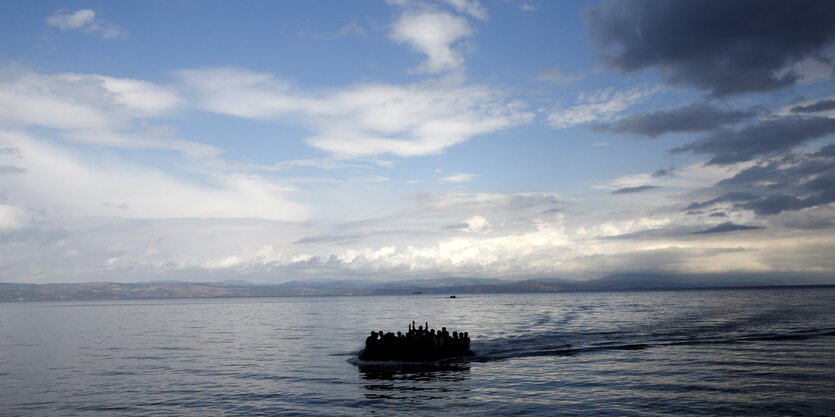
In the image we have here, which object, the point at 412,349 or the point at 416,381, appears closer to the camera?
the point at 416,381

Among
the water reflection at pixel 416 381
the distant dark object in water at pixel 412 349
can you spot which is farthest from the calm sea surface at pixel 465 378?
the distant dark object in water at pixel 412 349

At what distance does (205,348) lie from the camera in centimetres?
6669

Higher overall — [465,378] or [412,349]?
[412,349]

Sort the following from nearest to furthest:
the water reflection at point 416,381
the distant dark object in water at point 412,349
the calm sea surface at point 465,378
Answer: the calm sea surface at point 465,378
the water reflection at point 416,381
the distant dark object in water at point 412,349

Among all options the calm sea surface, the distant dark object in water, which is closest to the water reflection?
the calm sea surface

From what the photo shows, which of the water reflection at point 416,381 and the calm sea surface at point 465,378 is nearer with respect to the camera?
the calm sea surface at point 465,378

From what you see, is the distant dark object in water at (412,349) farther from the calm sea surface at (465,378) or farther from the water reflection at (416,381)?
the calm sea surface at (465,378)

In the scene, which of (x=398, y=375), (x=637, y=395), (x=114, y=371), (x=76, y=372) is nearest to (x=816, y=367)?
(x=637, y=395)

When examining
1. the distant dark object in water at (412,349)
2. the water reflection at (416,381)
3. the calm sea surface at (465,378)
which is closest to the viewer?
the calm sea surface at (465,378)

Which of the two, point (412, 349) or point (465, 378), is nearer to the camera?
point (465, 378)

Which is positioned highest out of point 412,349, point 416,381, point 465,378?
point 412,349

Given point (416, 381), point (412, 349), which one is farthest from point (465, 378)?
point (412, 349)

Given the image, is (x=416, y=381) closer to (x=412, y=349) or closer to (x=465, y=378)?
(x=465, y=378)

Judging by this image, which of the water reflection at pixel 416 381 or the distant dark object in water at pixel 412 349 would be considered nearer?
the water reflection at pixel 416 381
